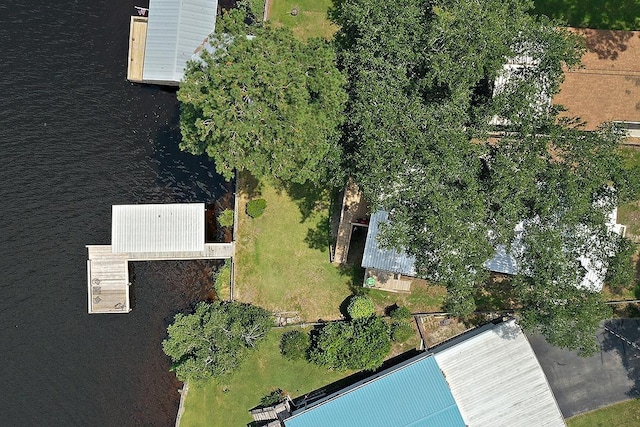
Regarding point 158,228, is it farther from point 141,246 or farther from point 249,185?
point 249,185

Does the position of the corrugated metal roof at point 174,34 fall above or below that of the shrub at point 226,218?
above

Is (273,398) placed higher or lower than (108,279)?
lower

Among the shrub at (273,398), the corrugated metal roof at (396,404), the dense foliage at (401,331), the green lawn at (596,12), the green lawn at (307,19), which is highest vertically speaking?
the green lawn at (596,12)

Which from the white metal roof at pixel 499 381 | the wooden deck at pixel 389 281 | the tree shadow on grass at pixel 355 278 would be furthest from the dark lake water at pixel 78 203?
the white metal roof at pixel 499 381

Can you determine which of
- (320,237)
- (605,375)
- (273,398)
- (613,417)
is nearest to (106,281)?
(273,398)

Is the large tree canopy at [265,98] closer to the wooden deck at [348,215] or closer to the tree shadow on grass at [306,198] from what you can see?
the wooden deck at [348,215]

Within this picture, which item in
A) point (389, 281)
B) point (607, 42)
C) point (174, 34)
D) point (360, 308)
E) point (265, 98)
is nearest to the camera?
point (265, 98)

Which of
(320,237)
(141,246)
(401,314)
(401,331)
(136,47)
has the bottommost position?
(401,331)
